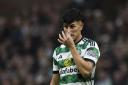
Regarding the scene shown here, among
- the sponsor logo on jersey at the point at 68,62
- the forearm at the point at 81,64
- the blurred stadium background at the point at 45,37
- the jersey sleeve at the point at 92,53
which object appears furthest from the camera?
the blurred stadium background at the point at 45,37

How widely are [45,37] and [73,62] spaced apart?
9.76m

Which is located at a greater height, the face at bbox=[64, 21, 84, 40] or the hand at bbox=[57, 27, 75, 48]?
the face at bbox=[64, 21, 84, 40]

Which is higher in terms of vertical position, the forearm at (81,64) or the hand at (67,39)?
the hand at (67,39)

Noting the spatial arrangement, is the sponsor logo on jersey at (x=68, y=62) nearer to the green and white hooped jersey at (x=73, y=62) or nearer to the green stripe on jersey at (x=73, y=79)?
the green and white hooped jersey at (x=73, y=62)

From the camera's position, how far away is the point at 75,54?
6289 mm

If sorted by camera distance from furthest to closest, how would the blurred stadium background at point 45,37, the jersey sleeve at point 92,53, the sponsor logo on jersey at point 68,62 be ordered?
the blurred stadium background at point 45,37 → the sponsor logo on jersey at point 68,62 → the jersey sleeve at point 92,53

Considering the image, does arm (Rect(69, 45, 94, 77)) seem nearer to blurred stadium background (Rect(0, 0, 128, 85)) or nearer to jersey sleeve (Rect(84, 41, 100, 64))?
jersey sleeve (Rect(84, 41, 100, 64))

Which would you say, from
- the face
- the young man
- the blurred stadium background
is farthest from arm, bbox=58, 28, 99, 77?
the blurred stadium background

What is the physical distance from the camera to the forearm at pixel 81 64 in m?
6.26

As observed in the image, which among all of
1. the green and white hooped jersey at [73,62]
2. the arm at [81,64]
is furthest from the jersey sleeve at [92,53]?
the arm at [81,64]

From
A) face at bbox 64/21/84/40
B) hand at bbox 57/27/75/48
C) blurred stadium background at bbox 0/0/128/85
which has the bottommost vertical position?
blurred stadium background at bbox 0/0/128/85

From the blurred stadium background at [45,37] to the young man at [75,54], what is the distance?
6718 mm

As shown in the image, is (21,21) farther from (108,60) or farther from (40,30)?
(108,60)

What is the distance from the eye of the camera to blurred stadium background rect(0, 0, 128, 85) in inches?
562
